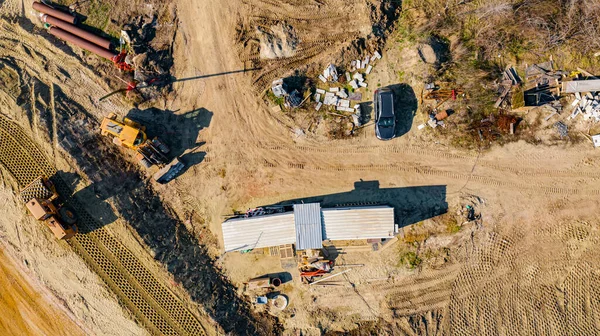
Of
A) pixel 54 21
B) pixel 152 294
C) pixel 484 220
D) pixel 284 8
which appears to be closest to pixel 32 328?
pixel 152 294

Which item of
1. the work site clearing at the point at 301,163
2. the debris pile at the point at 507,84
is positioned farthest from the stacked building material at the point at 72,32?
the debris pile at the point at 507,84

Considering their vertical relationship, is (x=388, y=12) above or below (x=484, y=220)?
above

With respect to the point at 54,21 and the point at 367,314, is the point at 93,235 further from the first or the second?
the point at 367,314

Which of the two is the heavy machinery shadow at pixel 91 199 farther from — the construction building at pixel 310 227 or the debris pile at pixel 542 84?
the debris pile at pixel 542 84

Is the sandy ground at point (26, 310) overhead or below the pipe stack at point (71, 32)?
below

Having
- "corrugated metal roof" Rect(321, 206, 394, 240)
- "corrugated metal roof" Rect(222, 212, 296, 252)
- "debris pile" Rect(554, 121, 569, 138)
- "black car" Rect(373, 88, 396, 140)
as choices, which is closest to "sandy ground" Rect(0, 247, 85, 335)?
"corrugated metal roof" Rect(222, 212, 296, 252)

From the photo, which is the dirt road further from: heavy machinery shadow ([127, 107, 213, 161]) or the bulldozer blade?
the bulldozer blade
